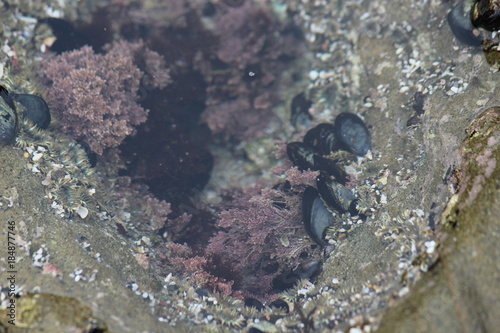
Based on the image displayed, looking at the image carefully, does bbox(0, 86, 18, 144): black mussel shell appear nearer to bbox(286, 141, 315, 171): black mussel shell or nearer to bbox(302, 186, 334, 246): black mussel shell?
bbox(286, 141, 315, 171): black mussel shell

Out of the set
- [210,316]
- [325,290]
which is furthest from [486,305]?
[210,316]

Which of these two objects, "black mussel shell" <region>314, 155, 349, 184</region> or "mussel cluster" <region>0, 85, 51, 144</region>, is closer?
"mussel cluster" <region>0, 85, 51, 144</region>

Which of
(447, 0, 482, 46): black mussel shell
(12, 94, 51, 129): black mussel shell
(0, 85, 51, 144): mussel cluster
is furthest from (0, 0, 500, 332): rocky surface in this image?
(12, 94, 51, 129): black mussel shell

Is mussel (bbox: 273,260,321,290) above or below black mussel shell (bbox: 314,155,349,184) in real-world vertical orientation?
below

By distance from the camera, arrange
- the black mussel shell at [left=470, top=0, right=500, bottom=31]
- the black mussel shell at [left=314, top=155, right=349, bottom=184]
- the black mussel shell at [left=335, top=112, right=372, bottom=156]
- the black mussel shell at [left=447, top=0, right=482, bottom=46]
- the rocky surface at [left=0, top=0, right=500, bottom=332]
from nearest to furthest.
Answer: the rocky surface at [left=0, top=0, right=500, bottom=332] < the black mussel shell at [left=470, top=0, right=500, bottom=31] < the black mussel shell at [left=447, top=0, right=482, bottom=46] < the black mussel shell at [left=314, top=155, right=349, bottom=184] < the black mussel shell at [left=335, top=112, right=372, bottom=156]

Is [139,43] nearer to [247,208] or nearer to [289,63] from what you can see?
[289,63]

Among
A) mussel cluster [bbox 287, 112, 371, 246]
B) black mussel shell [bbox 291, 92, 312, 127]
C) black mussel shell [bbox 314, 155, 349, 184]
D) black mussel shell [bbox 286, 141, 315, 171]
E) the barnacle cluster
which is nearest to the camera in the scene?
the barnacle cluster

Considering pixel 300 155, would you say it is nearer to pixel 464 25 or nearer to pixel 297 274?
pixel 297 274
